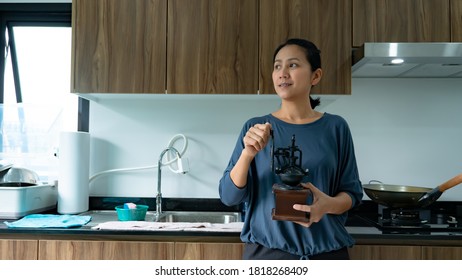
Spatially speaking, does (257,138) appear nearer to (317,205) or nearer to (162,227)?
(317,205)

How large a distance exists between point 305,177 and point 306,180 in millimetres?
11

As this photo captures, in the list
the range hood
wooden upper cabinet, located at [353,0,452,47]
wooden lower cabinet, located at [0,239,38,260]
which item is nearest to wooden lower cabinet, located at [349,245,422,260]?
the range hood

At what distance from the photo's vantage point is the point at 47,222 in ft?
5.69

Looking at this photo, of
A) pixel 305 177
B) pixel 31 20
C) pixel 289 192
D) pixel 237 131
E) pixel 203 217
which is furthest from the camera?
pixel 31 20

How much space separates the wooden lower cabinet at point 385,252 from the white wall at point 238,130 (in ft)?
2.37

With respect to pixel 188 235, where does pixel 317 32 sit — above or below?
above

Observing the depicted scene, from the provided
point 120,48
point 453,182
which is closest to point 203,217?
point 120,48

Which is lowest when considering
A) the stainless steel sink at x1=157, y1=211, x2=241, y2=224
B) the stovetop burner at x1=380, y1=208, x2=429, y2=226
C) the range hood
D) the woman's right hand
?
the stainless steel sink at x1=157, y1=211, x2=241, y2=224

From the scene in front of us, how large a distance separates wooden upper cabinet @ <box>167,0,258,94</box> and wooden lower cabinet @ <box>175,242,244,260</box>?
2.61ft

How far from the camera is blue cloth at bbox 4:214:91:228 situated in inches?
65.8

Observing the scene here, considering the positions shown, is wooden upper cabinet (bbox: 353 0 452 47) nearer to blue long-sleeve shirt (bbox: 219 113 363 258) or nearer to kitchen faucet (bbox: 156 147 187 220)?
blue long-sleeve shirt (bbox: 219 113 363 258)

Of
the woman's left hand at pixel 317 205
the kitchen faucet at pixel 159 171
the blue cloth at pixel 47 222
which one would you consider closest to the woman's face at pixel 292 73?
the woman's left hand at pixel 317 205

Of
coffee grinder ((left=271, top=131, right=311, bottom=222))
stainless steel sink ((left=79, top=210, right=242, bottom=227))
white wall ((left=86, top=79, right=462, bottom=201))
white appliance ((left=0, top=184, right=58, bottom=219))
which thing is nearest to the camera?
coffee grinder ((left=271, top=131, right=311, bottom=222))
